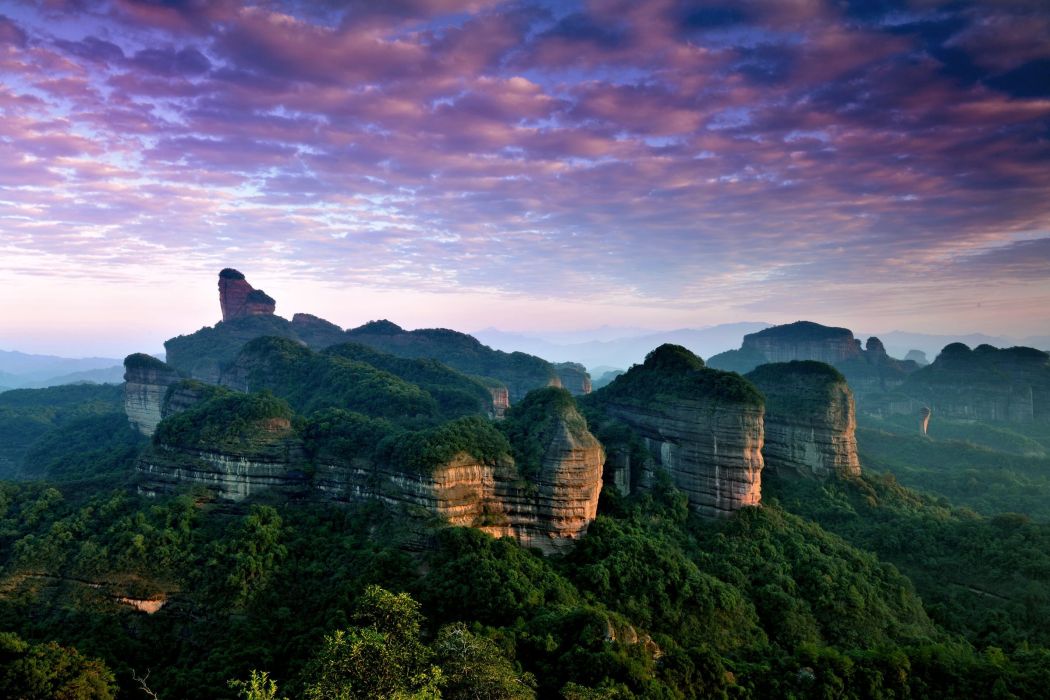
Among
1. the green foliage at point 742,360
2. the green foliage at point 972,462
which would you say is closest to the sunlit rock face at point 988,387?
the green foliage at point 972,462

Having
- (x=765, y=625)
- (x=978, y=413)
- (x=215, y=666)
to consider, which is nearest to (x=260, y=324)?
(x=215, y=666)

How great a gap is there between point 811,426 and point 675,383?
1878cm

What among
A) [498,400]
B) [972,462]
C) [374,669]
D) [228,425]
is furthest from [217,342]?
[972,462]

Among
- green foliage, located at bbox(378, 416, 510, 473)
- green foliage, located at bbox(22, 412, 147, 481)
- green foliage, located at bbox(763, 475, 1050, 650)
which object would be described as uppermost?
green foliage, located at bbox(378, 416, 510, 473)

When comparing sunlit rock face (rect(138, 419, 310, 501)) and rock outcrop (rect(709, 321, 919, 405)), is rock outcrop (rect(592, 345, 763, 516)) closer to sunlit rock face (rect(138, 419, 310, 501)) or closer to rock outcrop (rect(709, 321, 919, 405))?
sunlit rock face (rect(138, 419, 310, 501))

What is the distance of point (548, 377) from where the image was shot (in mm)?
128625

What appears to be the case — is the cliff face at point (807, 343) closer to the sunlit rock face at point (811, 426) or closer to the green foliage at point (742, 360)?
the green foliage at point (742, 360)

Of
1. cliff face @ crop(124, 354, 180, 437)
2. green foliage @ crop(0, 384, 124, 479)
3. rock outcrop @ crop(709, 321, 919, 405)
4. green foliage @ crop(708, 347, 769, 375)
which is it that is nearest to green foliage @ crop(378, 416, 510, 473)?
cliff face @ crop(124, 354, 180, 437)

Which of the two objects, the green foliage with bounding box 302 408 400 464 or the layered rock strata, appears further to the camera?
the green foliage with bounding box 302 408 400 464

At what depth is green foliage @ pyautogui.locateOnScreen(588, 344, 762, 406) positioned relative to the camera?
171ft

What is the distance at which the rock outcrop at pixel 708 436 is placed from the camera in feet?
169

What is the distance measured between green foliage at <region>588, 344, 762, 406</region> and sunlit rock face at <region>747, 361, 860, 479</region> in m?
14.3

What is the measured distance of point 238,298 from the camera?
405 feet

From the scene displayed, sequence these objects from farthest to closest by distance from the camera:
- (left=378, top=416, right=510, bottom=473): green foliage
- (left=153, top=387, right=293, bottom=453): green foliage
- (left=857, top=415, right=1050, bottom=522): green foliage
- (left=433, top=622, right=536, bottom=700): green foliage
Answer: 1. (left=857, top=415, right=1050, bottom=522): green foliage
2. (left=153, top=387, right=293, bottom=453): green foliage
3. (left=378, top=416, right=510, bottom=473): green foliage
4. (left=433, top=622, right=536, bottom=700): green foliage
